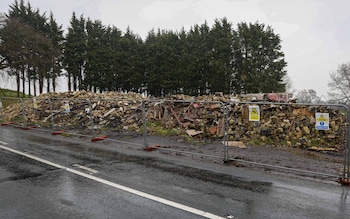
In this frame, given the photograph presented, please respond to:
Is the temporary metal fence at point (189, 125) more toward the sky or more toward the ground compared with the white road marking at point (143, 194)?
more toward the sky

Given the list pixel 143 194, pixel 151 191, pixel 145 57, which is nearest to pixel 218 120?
pixel 151 191

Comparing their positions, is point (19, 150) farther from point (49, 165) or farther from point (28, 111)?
point (28, 111)

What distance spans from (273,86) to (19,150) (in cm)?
3832

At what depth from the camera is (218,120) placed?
1169 centimetres

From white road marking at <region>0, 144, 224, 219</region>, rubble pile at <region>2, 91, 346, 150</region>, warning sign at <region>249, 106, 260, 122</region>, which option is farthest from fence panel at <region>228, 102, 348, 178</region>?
A: white road marking at <region>0, 144, 224, 219</region>

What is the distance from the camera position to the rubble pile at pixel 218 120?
1023 cm

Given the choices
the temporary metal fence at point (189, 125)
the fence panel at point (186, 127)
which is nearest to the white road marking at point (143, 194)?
the temporary metal fence at point (189, 125)

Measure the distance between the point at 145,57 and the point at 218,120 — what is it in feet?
141

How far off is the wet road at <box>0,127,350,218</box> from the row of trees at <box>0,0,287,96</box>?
3182cm

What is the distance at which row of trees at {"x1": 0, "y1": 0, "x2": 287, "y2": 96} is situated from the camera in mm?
39156

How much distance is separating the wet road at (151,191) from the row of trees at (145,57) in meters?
31.8

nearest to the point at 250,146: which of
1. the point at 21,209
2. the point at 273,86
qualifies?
the point at 21,209

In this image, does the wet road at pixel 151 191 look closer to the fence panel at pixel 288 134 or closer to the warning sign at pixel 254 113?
the warning sign at pixel 254 113

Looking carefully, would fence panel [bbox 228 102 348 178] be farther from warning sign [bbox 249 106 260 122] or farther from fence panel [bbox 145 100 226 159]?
warning sign [bbox 249 106 260 122]
